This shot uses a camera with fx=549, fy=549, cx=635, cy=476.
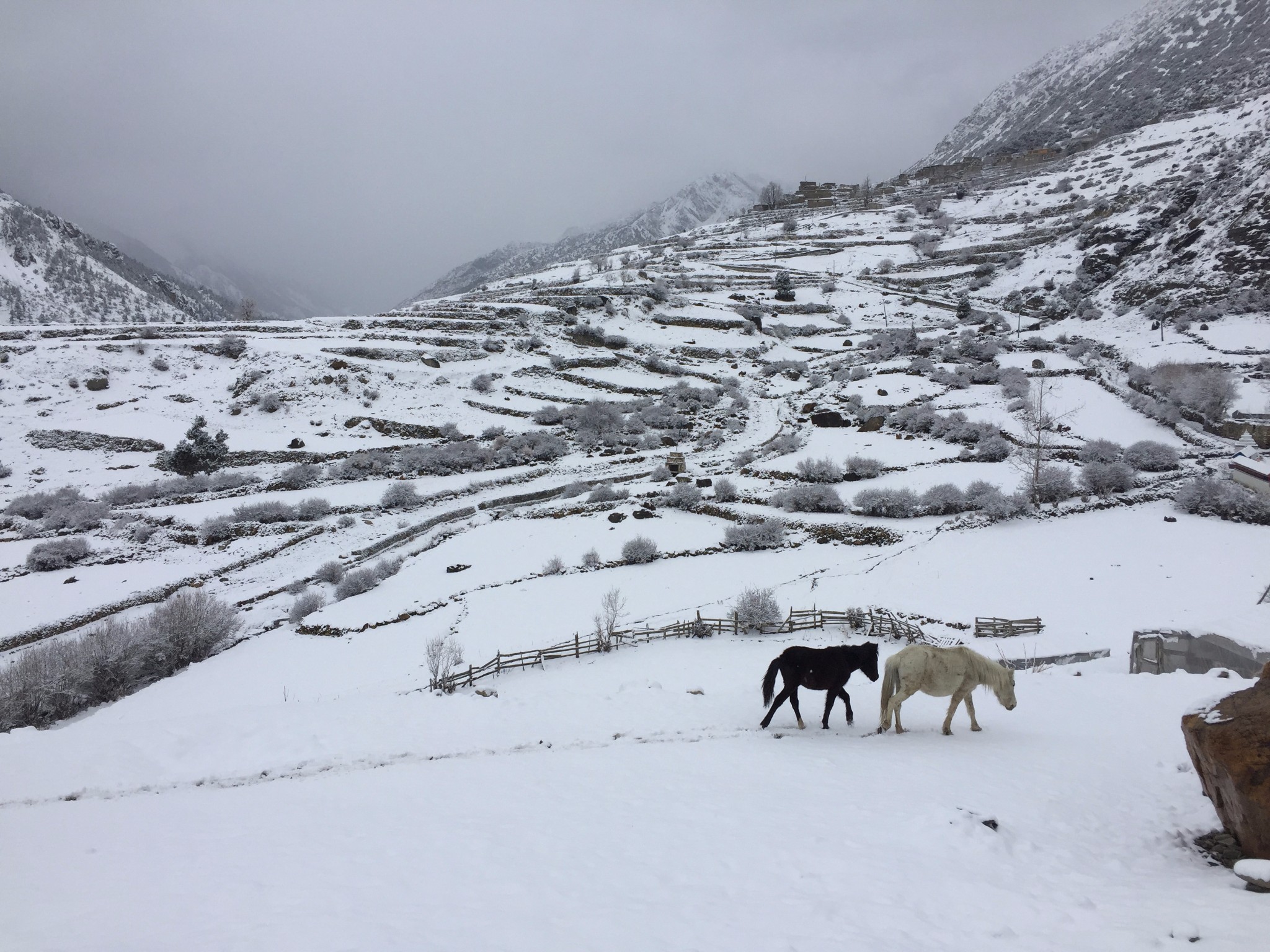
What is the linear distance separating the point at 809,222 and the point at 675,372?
239 ft

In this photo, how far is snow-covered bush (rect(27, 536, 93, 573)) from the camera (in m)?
21.5

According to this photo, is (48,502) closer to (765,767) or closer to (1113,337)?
(765,767)

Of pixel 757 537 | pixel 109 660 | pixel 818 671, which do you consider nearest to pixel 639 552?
pixel 757 537

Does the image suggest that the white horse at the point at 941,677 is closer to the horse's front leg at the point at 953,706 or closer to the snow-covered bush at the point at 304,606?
the horse's front leg at the point at 953,706

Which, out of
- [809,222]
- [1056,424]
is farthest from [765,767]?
[809,222]

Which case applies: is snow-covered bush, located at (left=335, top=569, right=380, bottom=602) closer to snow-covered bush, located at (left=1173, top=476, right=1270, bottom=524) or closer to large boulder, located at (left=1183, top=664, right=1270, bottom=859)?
large boulder, located at (left=1183, top=664, right=1270, bottom=859)

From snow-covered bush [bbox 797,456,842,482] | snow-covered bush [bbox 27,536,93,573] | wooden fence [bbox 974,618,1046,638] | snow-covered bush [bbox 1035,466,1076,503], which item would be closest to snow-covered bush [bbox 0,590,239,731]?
snow-covered bush [bbox 27,536,93,573]

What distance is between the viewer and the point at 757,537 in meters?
22.0

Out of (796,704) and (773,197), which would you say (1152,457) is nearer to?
(796,704)

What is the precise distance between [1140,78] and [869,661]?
200 m

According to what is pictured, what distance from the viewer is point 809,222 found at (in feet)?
353

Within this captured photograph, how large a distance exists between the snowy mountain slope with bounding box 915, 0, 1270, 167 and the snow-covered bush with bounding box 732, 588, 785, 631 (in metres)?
138

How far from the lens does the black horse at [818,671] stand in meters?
9.05

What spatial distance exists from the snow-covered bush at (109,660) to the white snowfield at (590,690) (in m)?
0.89
